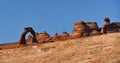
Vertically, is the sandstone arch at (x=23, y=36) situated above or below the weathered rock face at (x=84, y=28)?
below

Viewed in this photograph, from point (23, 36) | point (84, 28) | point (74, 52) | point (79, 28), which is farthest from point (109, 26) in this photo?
point (74, 52)

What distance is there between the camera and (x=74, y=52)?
80.7 feet

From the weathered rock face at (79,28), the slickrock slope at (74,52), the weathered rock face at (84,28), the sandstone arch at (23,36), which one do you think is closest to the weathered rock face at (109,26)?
the weathered rock face at (84,28)

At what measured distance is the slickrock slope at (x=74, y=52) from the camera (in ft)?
74.0

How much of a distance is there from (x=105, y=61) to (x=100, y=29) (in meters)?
33.0

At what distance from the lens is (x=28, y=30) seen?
1578 inches

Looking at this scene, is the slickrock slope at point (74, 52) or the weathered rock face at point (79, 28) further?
the weathered rock face at point (79, 28)

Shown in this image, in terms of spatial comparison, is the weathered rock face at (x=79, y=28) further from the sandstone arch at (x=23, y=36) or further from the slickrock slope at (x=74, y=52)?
the slickrock slope at (x=74, y=52)

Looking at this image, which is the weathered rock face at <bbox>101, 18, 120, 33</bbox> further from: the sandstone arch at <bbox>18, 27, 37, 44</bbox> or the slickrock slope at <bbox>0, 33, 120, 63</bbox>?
the slickrock slope at <bbox>0, 33, 120, 63</bbox>

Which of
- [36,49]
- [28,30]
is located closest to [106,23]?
[28,30]

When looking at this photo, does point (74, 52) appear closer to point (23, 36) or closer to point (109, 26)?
point (23, 36)

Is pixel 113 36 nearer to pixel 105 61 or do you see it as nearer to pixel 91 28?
pixel 105 61

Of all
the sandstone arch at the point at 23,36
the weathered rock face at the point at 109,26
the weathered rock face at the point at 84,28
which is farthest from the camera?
the weathered rock face at the point at 84,28

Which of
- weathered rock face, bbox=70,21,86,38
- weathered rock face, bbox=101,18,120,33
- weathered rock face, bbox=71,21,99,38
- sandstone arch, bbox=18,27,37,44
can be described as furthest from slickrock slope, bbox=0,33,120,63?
weathered rock face, bbox=101,18,120,33
